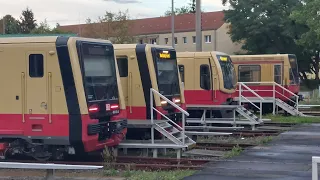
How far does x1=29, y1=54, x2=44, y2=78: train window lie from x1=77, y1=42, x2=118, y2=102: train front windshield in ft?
3.18

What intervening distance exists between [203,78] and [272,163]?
8866 millimetres

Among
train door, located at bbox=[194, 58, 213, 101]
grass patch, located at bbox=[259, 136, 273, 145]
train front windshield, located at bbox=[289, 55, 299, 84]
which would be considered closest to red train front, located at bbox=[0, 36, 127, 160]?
grass patch, located at bbox=[259, 136, 273, 145]

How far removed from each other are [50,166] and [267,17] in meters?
56.4

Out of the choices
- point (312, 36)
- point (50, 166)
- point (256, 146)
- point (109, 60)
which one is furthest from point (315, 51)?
point (50, 166)

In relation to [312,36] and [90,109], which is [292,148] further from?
[312,36]

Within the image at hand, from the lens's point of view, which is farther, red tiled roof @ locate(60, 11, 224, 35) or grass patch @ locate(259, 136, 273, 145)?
red tiled roof @ locate(60, 11, 224, 35)

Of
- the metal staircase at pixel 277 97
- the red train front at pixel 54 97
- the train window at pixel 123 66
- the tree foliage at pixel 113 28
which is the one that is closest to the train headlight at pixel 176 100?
the train window at pixel 123 66

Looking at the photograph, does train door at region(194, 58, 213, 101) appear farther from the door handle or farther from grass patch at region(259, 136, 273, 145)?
the door handle

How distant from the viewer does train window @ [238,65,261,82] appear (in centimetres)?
2966

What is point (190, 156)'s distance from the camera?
15492mm

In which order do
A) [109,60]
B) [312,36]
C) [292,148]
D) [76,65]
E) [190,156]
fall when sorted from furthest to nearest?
1. [312,36]
2. [292,148]
3. [190,156]
4. [109,60]
5. [76,65]

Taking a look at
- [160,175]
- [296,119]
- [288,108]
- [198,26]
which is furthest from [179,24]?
[160,175]

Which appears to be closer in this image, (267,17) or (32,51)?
(32,51)

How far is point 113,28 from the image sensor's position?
5916cm
